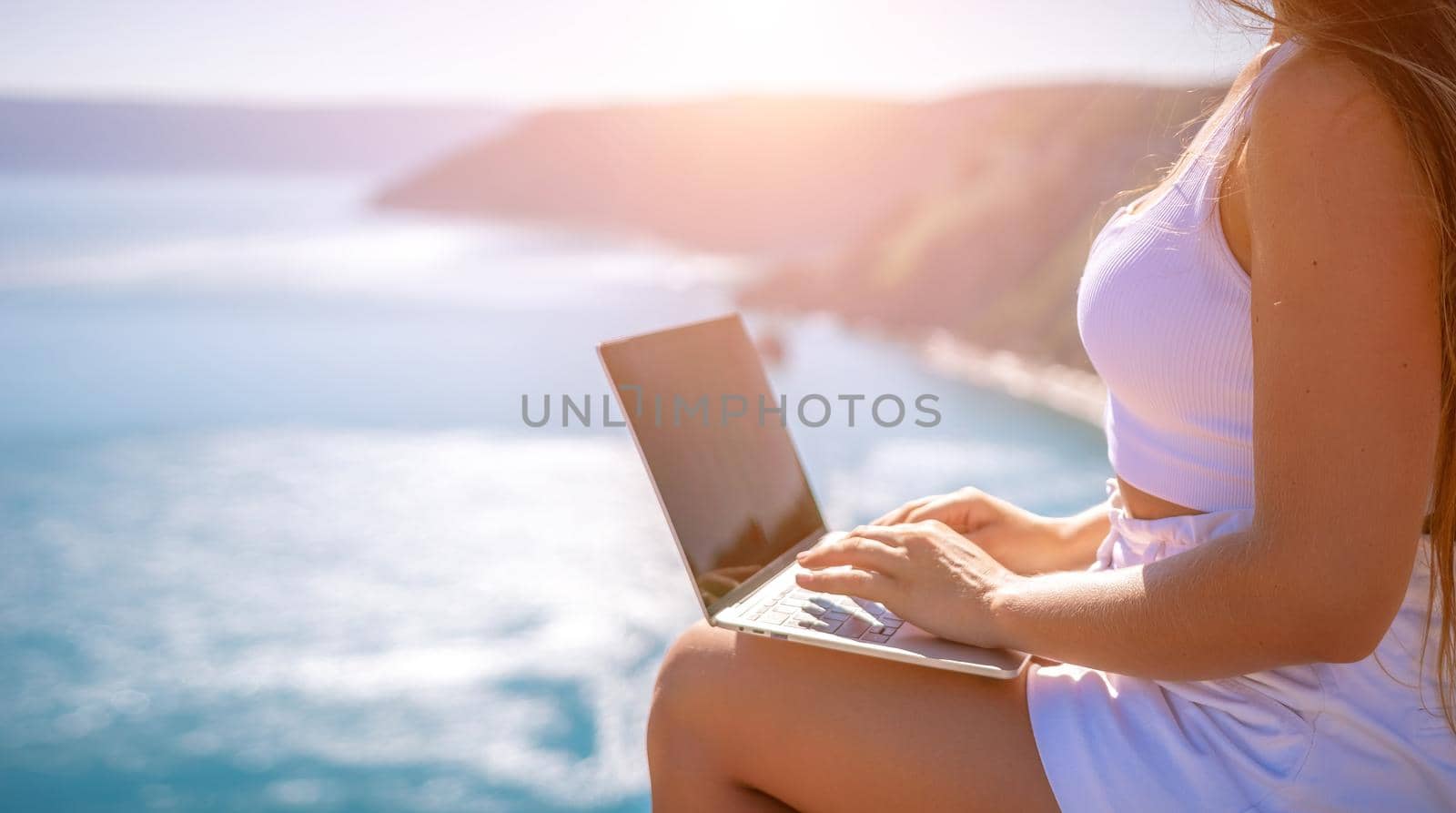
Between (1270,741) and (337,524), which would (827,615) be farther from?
(337,524)

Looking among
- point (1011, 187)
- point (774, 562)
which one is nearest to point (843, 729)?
point (774, 562)

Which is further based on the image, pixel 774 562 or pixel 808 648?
pixel 774 562

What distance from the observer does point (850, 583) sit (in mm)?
727

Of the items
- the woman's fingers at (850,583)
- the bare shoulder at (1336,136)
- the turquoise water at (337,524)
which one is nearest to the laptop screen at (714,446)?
the woman's fingers at (850,583)

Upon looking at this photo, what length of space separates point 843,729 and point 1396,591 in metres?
0.35

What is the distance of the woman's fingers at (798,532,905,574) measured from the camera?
72 centimetres

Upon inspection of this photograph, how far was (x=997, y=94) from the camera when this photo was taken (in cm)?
664

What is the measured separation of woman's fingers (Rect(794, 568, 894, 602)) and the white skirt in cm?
13

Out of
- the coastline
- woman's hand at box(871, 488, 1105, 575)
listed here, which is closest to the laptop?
woman's hand at box(871, 488, 1105, 575)

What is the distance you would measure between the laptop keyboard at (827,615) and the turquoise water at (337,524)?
0.83 m

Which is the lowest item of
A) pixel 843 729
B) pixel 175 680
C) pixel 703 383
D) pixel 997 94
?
pixel 175 680

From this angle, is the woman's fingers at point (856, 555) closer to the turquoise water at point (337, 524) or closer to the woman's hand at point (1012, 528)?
the woman's hand at point (1012, 528)

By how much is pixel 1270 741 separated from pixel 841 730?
0.27 meters

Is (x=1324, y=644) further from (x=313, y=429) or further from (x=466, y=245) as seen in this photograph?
(x=466, y=245)
